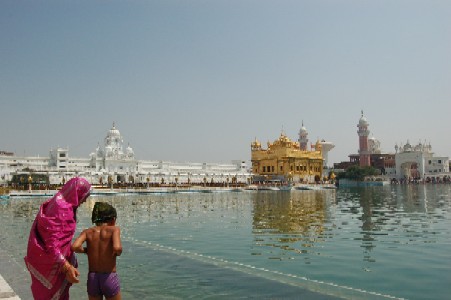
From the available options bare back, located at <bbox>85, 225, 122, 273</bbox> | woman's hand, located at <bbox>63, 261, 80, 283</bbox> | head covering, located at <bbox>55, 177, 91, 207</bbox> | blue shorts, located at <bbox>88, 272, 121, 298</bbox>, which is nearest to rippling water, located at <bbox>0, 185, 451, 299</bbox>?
blue shorts, located at <bbox>88, 272, 121, 298</bbox>

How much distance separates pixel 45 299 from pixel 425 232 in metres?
13.7

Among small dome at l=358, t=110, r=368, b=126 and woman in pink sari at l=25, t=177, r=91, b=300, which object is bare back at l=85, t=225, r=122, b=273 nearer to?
woman in pink sari at l=25, t=177, r=91, b=300

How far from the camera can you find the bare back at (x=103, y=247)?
14.2 ft

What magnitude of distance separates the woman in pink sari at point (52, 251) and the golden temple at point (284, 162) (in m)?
88.7

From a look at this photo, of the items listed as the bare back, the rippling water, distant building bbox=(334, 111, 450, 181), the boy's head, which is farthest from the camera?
distant building bbox=(334, 111, 450, 181)

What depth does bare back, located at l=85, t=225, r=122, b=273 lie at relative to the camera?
4.34m

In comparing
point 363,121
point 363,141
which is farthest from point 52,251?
point 363,121

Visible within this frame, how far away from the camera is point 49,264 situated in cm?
401

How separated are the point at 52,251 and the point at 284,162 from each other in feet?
301

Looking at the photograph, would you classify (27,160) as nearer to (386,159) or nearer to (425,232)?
(425,232)

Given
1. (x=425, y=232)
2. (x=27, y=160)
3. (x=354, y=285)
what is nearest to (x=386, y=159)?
(x=27, y=160)

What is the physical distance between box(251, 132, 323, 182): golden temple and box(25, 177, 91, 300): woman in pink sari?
88747 mm

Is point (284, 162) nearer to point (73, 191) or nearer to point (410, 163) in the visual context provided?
point (410, 163)

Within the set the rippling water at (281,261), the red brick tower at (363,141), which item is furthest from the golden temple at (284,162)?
the rippling water at (281,261)
